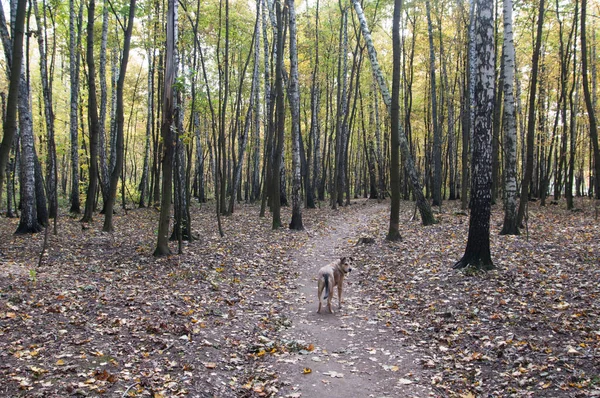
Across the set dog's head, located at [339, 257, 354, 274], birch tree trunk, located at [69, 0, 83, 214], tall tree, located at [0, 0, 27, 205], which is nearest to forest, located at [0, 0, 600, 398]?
tall tree, located at [0, 0, 27, 205]

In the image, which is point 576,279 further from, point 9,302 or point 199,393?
point 9,302

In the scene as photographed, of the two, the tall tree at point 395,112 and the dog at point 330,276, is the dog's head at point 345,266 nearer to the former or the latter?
the dog at point 330,276

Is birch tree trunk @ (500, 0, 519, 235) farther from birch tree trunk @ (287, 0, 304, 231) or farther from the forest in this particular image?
Answer: birch tree trunk @ (287, 0, 304, 231)

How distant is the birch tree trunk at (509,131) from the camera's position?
1155 cm

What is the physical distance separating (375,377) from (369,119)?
3513 cm

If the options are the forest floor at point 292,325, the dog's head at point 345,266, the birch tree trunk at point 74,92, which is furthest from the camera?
the birch tree trunk at point 74,92

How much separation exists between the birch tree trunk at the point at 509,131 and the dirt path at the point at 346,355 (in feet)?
21.2

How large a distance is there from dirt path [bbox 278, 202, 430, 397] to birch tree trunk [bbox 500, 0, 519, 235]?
6458 mm

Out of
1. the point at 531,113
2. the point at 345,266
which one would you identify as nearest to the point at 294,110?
the point at 531,113

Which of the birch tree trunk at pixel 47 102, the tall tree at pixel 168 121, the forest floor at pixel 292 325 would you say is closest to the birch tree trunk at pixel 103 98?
the birch tree trunk at pixel 47 102

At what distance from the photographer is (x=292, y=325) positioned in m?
7.05

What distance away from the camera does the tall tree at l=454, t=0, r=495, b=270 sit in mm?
8742

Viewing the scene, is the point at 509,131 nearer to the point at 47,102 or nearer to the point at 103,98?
the point at 47,102

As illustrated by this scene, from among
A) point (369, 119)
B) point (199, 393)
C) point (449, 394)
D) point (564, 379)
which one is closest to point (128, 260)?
point (199, 393)
